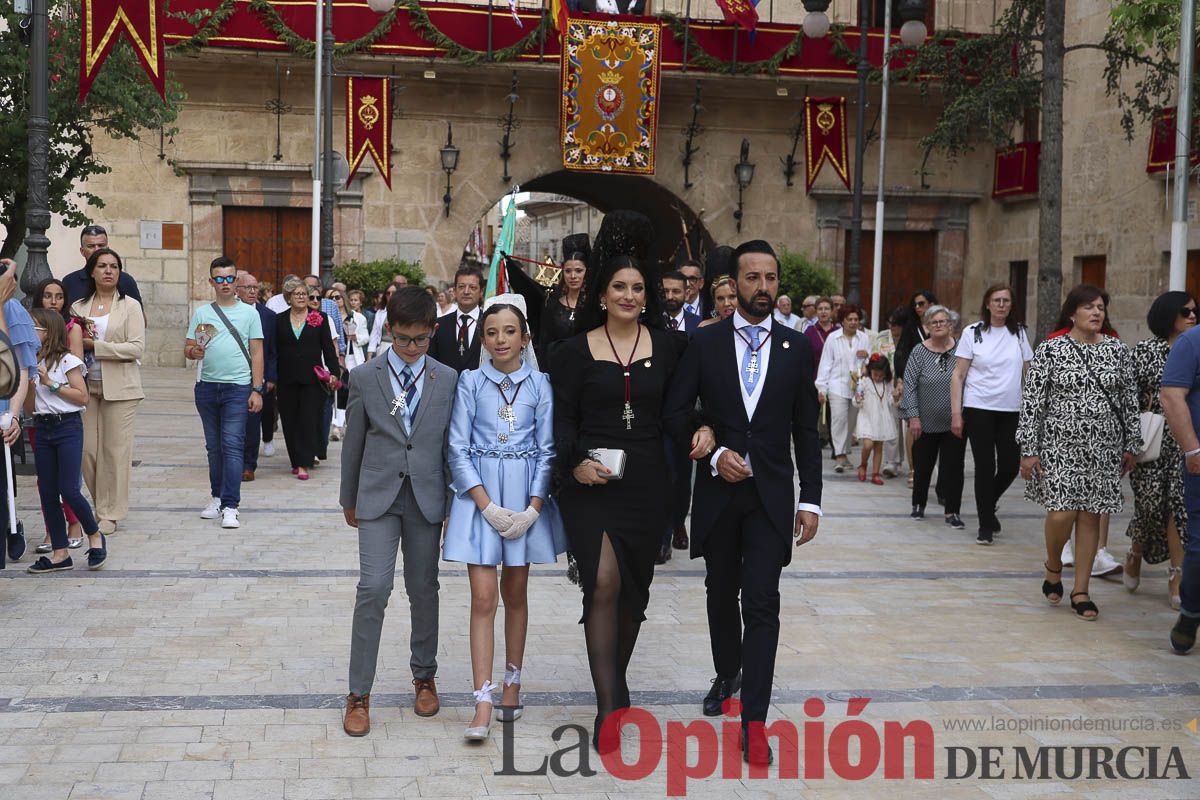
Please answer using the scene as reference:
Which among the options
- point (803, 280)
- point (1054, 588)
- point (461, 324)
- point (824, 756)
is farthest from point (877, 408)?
point (803, 280)

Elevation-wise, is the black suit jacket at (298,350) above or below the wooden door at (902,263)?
below

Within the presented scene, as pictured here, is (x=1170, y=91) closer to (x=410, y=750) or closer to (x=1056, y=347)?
(x=1056, y=347)

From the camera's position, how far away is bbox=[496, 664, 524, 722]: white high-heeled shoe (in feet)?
18.9

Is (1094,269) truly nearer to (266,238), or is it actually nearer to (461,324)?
(266,238)

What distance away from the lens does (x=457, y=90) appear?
25922mm

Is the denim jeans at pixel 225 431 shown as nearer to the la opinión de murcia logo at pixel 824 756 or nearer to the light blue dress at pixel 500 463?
the light blue dress at pixel 500 463

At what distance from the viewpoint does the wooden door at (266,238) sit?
2564 cm

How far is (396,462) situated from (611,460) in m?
0.95

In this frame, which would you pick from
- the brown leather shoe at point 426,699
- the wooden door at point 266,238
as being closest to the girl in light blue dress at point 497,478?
the brown leather shoe at point 426,699

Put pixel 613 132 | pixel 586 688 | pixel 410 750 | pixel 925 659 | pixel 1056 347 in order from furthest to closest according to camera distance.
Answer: pixel 613 132, pixel 1056 347, pixel 925 659, pixel 586 688, pixel 410 750

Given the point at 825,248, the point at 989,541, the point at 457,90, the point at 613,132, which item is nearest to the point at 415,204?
the point at 457,90

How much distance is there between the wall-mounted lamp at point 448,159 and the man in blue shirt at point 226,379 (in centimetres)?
1520

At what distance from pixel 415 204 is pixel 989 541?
682 inches

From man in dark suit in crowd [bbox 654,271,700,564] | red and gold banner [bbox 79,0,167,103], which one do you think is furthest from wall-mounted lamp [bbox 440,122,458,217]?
man in dark suit in crowd [bbox 654,271,700,564]
